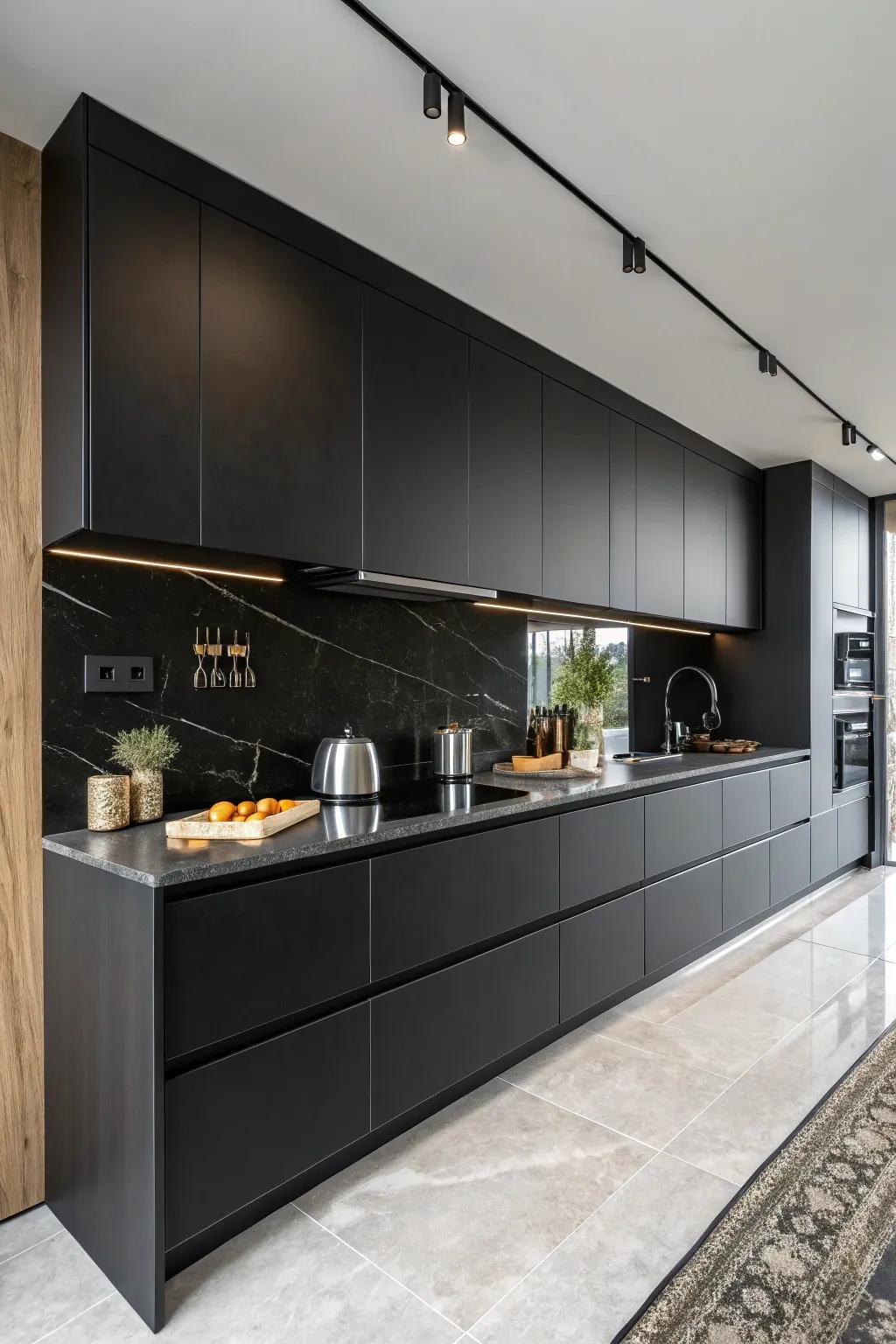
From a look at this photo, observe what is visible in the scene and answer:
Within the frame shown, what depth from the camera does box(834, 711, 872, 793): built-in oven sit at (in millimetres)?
5020

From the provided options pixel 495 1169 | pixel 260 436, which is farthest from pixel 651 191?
pixel 495 1169

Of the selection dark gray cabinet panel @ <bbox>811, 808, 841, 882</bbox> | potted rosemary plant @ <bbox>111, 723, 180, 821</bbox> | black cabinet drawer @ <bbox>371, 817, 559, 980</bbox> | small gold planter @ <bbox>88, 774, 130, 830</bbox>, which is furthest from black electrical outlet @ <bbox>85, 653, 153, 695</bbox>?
dark gray cabinet panel @ <bbox>811, 808, 841, 882</bbox>

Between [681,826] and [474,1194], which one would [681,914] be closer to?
[681,826]

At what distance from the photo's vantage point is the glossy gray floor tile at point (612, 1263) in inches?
65.2

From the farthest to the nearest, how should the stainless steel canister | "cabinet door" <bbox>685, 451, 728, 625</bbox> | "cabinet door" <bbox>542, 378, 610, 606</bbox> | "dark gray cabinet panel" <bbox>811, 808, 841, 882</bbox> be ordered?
"dark gray cabinet panel" <bbox>811, 808, 841, 882</bbox> → "cabinet door" <bbox>685, 451, 728, 625</bbox> → "cabinet door" <bbox>542, 378, 610, 606</bbox> → the stainless steel canister

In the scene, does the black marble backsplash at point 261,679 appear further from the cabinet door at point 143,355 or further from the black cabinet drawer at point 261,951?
the black cabinet drawer at point 261,951

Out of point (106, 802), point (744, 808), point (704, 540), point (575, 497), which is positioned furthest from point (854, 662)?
point (106, 802)

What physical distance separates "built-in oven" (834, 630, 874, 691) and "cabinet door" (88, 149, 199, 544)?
436 cm

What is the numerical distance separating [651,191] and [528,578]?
1346mm

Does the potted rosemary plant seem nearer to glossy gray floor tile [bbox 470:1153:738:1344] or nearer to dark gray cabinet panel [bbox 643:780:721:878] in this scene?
glossy gray floor tile [bbox 470:1153:738:1344]

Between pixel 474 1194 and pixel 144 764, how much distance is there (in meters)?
1.43

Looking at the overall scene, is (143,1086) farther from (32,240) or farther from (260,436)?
(32,240)

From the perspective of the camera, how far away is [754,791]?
4.07 meters

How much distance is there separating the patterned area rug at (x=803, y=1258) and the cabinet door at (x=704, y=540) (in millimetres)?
2527
